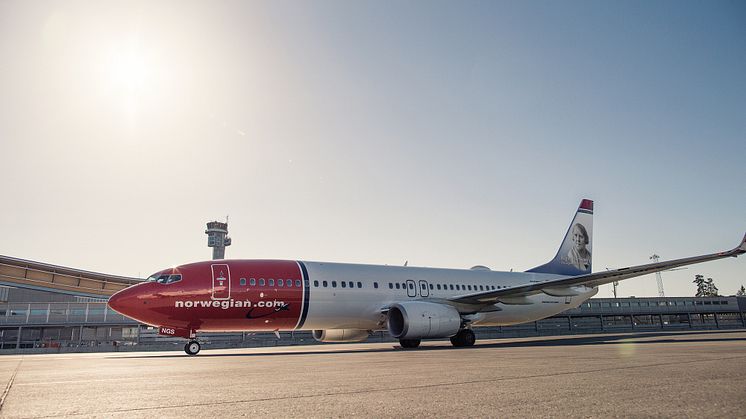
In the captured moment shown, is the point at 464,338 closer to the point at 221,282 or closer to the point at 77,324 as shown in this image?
the point at 221,282

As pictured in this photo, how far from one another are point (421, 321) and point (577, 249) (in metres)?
16.8

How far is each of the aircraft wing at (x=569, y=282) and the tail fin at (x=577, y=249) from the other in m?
8.57

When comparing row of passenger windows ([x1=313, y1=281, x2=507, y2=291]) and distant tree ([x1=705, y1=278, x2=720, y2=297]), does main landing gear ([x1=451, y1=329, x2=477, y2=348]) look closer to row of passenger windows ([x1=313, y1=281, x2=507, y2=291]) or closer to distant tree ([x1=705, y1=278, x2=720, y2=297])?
row of passenger windows ([x1=313, y1=281, x2=507, y2=291])

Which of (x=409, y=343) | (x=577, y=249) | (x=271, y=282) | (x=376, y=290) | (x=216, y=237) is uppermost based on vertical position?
(x=216, y=237)

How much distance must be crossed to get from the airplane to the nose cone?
0.03 meters

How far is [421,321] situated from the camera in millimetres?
18438

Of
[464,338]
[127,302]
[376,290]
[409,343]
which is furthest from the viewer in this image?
[376,290]

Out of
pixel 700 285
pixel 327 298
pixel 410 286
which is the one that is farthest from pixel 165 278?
pixel 700 285

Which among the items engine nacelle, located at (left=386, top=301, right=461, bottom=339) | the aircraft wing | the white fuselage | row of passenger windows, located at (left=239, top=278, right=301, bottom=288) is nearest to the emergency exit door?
row of passenger windows, located at (left=239, top=278, right=301, bottom=288)

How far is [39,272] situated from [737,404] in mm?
38914

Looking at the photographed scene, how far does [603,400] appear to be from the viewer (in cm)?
349

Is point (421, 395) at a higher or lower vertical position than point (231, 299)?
lower

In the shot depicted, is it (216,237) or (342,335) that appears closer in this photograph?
(342,335)

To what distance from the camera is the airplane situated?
17.0 meters
